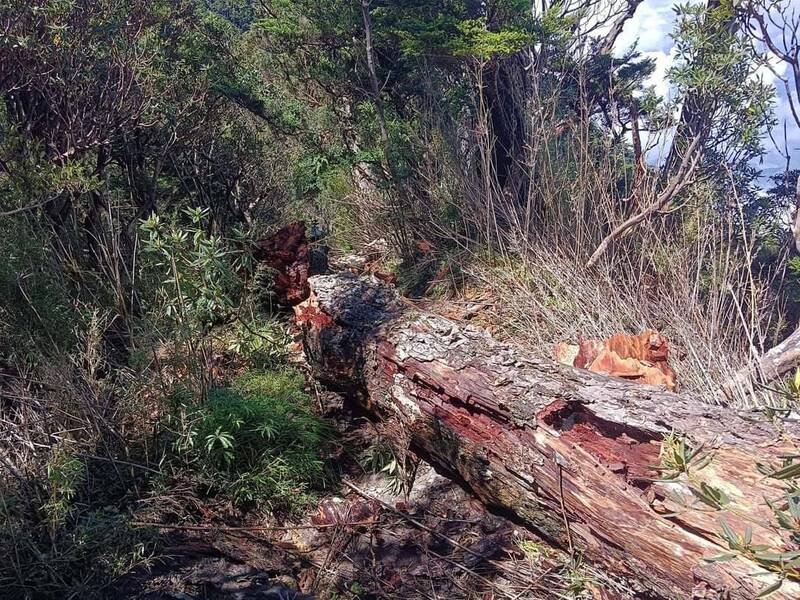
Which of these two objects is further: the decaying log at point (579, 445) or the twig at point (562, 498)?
the twig at point (562, 498)

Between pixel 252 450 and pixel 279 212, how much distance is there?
404 centimetres

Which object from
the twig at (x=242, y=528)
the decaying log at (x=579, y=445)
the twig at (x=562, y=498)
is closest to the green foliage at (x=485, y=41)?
the decaying log at (x=579, y=445)

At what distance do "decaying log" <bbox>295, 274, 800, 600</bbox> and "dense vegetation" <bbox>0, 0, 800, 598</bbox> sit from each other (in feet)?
1.06

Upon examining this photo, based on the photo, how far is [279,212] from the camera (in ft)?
21.1

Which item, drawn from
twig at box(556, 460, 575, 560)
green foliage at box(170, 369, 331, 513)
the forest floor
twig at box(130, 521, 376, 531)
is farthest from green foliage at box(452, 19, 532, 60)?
twig at box(130, 521, 376, 531)

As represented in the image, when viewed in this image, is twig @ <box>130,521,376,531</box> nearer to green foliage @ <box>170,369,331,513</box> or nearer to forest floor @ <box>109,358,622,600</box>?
forest floor @ <box>109,358,622,600</box>

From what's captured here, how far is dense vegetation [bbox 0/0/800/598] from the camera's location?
269 centimetres

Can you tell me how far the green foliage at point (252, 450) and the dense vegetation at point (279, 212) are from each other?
0.01 meters

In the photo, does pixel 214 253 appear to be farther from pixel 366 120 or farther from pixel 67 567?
pixel 366 120

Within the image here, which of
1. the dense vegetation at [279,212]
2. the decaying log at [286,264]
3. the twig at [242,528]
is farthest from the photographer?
the decaying log at [286,264]

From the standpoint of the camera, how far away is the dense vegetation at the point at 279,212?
2.69m

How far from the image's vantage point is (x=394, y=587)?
7.73ft

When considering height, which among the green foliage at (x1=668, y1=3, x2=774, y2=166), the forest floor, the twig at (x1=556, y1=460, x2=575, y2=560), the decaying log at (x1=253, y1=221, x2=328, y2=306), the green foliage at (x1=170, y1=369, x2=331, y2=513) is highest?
the green foliage at (x1=668, y1=3, x2=774, y2=166)

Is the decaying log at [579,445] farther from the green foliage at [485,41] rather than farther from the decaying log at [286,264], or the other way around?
the green foliage at [485,41]
